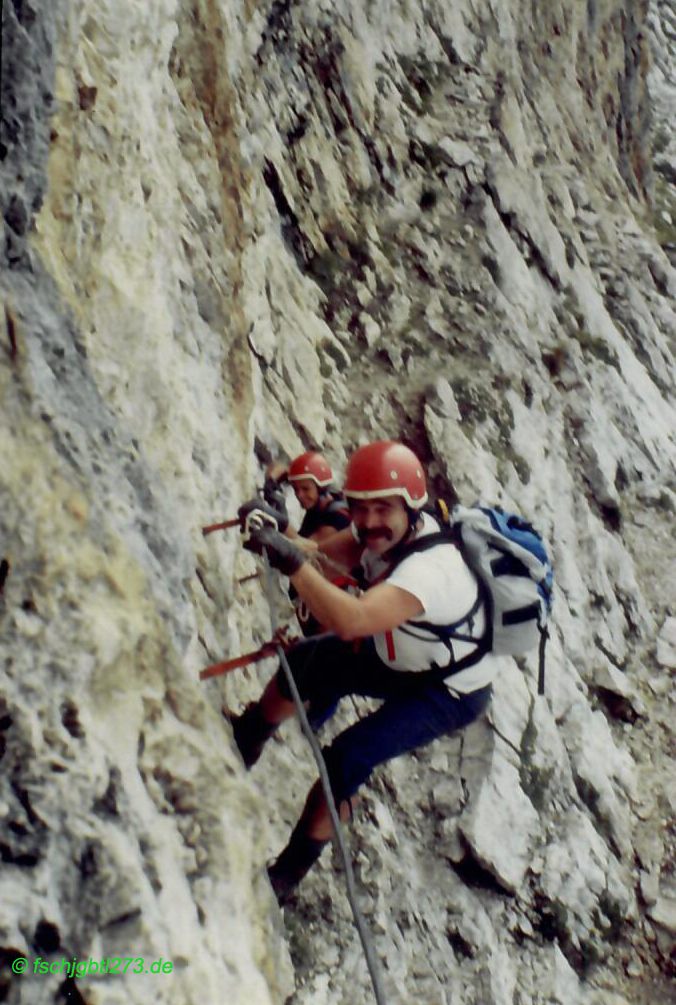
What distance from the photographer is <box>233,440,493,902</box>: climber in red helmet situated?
4.83m

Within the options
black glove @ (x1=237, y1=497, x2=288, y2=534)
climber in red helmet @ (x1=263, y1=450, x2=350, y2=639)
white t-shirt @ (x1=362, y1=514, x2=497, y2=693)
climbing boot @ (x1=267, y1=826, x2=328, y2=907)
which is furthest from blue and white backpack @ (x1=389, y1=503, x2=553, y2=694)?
climber in red helmet @ (x1=263, y1=450, x2=350, y2=639)

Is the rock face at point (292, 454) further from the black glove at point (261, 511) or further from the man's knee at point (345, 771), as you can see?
the man's knee at point (345, 771)

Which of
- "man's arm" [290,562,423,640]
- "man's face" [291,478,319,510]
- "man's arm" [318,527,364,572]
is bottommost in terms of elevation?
"man's face" [291,478,319,510]

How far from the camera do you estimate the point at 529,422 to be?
13.1 meters

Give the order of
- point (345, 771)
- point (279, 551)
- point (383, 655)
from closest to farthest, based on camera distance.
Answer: point (279, 551), point (345, 771), point (383, 655)

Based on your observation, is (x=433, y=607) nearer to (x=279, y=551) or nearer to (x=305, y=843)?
(x=279, y=551)

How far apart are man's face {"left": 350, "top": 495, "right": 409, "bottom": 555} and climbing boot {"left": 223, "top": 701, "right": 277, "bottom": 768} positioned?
125 cm

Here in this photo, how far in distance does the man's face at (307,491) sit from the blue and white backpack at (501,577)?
2415mm

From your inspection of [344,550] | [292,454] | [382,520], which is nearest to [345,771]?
[344,550]

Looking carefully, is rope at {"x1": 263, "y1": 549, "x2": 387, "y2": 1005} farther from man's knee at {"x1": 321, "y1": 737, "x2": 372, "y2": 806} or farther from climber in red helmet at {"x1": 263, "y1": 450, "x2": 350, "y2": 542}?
climber in red helmet at {"x1": 263, "y1": 450, "x2": 350, "y2": 542}

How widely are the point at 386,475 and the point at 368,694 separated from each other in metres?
1.52

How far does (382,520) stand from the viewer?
5.00 m

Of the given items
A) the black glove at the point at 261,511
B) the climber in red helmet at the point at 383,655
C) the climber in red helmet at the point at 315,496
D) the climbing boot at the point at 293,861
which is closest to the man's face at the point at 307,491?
the climber in red helmet at the point at 315,496

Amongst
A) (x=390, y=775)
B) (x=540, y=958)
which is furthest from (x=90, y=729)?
(x=540, y=958)
